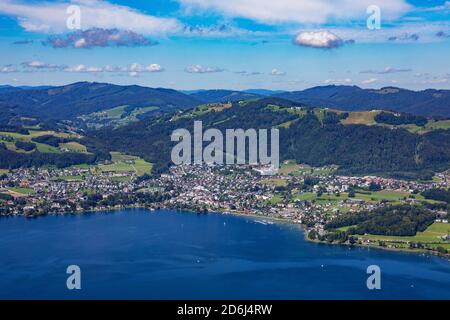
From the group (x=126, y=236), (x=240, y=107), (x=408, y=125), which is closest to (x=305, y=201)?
(x=126, y=236)

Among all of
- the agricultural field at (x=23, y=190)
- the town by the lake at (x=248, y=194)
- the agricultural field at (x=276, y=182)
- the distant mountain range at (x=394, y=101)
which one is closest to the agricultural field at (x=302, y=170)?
the town by the lake at (x=248, y=194)

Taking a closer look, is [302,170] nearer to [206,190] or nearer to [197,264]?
[206,190]

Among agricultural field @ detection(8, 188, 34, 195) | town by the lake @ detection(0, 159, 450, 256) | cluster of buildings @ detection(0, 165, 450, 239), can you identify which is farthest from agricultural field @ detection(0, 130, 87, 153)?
agricultural field @ detection(8, 188, 34, 195)

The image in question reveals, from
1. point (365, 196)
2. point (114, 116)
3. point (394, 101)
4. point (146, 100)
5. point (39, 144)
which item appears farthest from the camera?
point (146, 100)

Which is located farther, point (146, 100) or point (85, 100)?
point (85, 100)

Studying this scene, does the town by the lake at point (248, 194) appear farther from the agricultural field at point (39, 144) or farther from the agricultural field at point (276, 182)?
the agricultural field at point (39, 144)

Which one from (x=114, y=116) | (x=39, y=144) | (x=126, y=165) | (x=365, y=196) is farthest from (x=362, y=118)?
(x=114, y=116)

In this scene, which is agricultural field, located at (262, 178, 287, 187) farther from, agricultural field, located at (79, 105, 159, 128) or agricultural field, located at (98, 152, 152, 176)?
agricultural field, located at (79, 105, 159, 128)
